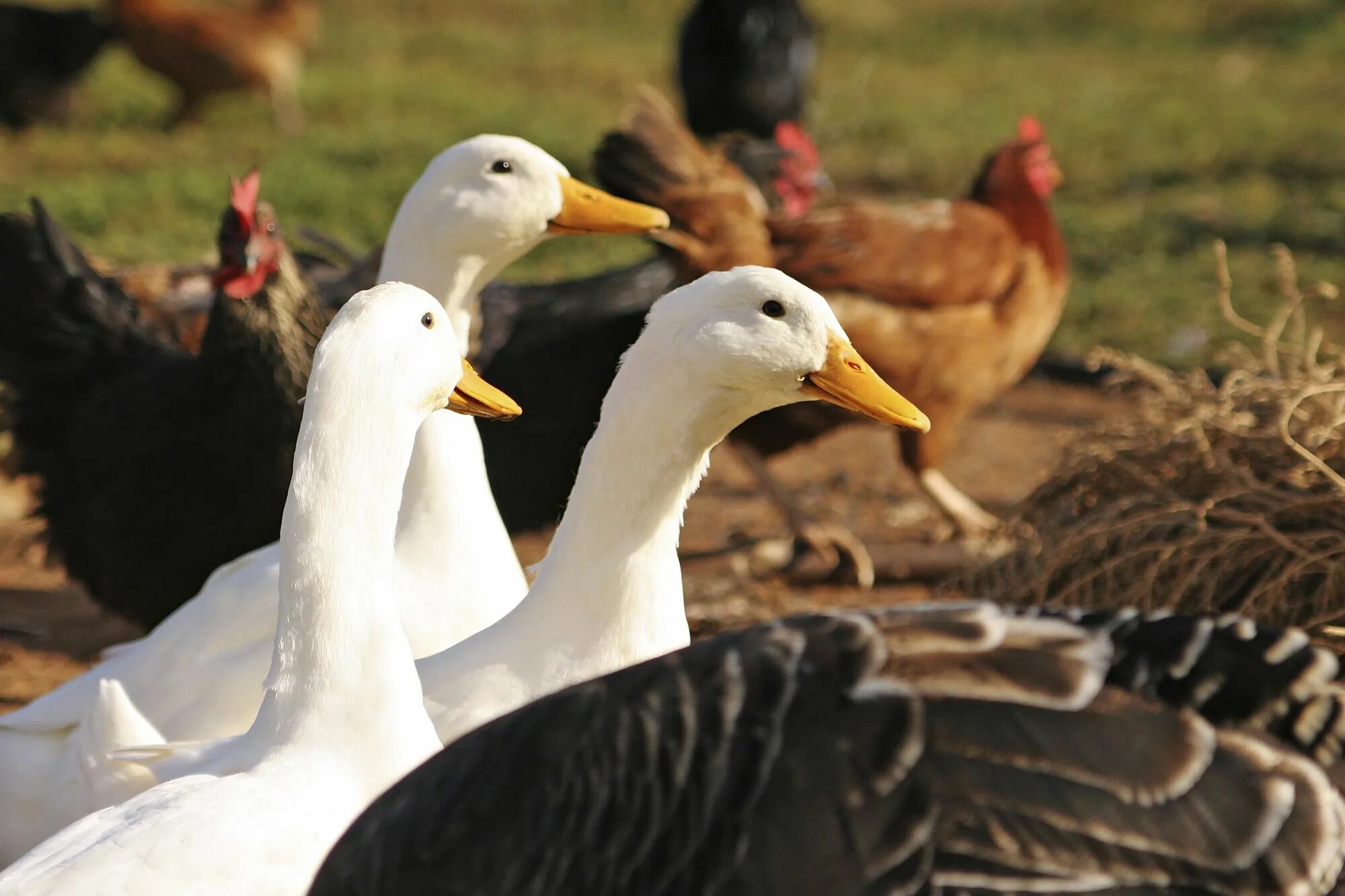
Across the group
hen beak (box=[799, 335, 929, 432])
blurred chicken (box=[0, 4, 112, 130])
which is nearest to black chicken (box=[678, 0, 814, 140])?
blurred chicken (box=[0, 4, 112, 130])

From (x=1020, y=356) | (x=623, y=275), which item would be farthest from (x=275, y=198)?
(x=1020, y=356)

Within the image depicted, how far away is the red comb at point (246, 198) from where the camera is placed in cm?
451

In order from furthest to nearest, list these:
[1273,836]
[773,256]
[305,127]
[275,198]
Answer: [305,127] → [275,198] → [773,256] → [1273,836]

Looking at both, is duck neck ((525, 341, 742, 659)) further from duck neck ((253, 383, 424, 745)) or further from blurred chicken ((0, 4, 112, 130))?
blurred chicken ((0, 4, 112, 130))

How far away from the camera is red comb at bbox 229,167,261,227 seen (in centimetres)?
451

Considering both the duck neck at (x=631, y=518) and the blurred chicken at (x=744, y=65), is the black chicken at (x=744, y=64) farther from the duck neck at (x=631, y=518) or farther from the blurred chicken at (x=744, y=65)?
the duck neck at (x=631, y=518)

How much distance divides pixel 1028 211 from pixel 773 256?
1086mm

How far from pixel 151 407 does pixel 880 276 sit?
226 cm

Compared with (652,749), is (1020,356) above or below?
below

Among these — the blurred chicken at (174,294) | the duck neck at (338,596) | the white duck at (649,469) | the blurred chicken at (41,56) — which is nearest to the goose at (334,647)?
the duck neck at (338,596)

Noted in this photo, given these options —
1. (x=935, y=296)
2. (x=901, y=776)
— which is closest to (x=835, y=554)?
(x=935, y=296)

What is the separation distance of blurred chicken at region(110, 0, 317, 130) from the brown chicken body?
515 centimetres

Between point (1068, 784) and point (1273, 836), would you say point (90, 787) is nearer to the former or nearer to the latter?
point (1068, 784)

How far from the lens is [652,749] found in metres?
2.19
